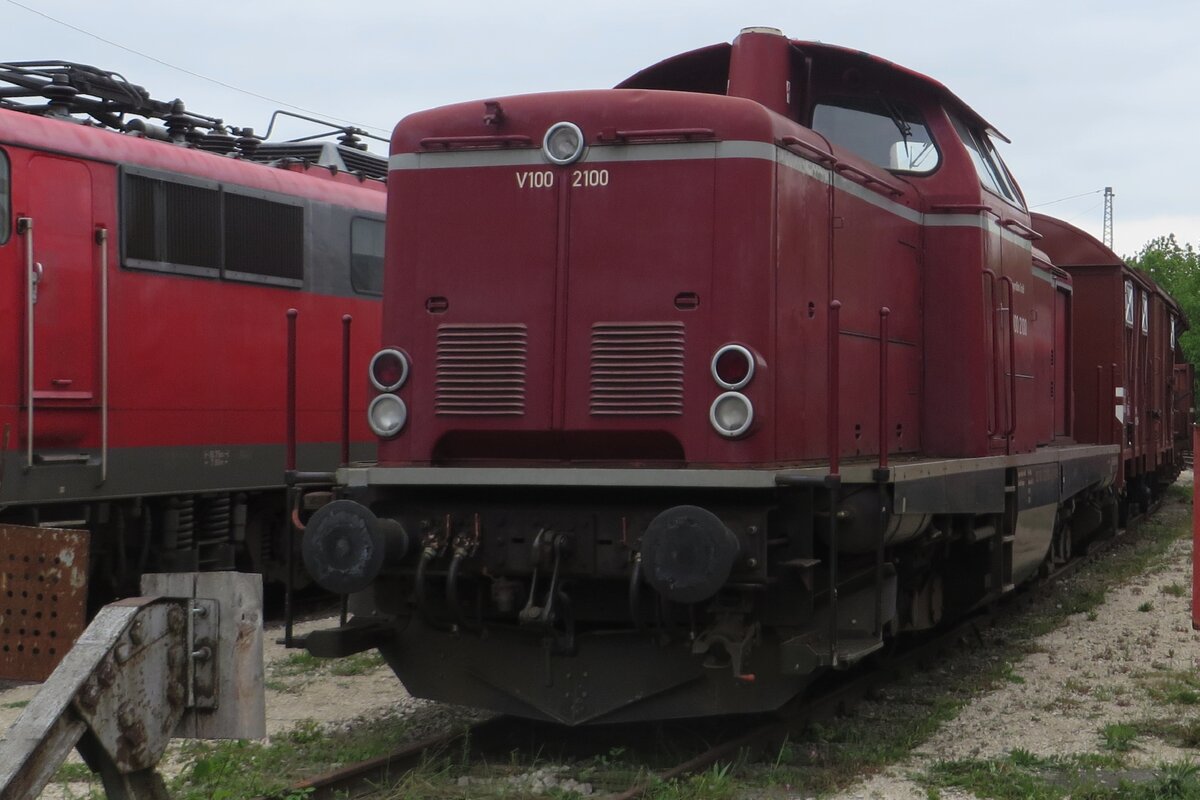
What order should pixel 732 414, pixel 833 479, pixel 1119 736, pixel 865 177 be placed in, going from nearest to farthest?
pixel 833 479 → pixel 732 414 → pixel 1119 736 → pixel 865 177

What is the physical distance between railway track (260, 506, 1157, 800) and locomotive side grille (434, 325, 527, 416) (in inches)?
60.0

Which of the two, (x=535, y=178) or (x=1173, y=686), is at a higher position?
(x=535, y=178)

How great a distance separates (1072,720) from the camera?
6.94 metres

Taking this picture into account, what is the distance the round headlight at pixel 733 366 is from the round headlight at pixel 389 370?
1.47 metres

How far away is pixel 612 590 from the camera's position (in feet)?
19.8

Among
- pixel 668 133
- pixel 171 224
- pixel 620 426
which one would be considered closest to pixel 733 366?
pixel 620 426

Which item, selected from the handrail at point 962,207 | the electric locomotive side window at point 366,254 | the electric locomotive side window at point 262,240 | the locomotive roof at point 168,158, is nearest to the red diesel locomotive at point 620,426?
the handrail at point 962,207

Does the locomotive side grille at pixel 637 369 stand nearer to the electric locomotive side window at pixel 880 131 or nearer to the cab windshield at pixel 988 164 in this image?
the electric locomotive side window at pixel 880 131

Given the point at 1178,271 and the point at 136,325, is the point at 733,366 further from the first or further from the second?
the point at 1178,271

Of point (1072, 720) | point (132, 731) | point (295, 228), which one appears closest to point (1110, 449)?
point (1072, 720)

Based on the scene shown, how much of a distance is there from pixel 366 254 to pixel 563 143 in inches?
218

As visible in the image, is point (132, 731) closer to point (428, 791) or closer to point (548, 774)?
point (428, 791)

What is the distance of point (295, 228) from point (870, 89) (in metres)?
4.87

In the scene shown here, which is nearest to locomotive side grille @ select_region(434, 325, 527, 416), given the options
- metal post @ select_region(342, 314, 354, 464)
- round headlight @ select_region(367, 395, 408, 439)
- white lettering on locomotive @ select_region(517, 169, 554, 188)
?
round headlight @ select_region(367, 395, 408, 439)
